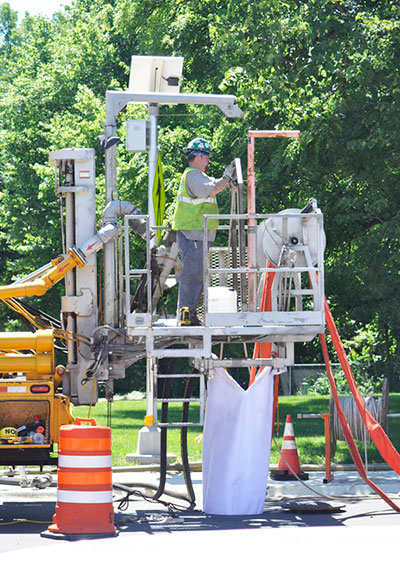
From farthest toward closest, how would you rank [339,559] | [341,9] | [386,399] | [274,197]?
1. [274,197]
2. [341,9]
3. [386,399]
4. [339,559]

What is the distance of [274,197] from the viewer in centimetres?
2078

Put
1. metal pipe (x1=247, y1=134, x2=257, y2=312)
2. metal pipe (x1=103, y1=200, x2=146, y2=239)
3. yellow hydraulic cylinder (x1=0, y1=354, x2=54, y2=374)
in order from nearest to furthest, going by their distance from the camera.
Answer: yellow hydraulic cylinder (x1=0, y1=354, x2=54, y2=374), metal pipe (x1=247, y1=134, x2=257, y2=312), metal pipe (x1=103, y1=200, x2=146, y2=239)

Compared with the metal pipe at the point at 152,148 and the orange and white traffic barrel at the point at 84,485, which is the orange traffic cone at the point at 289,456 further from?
the orange and white traffic barrel at the point at 84,485

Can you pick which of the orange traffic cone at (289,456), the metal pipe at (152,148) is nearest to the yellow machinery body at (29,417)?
the metal pipe at (152,148)

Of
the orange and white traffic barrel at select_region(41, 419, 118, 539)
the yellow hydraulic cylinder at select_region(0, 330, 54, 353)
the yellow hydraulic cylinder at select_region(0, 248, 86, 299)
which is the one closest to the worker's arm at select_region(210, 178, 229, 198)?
the yellow hydraulic cylinder at select_region(0, 248, 86, 299)

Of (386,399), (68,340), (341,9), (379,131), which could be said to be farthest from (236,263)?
(341,9)

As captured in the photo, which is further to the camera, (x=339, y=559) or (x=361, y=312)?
(x=361, y=312)

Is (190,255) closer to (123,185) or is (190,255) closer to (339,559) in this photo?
(339,559)

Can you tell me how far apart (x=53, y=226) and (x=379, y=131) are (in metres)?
20.7

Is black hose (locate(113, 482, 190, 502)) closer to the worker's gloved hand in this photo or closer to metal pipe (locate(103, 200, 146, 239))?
metal pipe (locate(103, 200, 146, 239))

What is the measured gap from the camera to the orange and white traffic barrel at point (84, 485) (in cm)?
1005

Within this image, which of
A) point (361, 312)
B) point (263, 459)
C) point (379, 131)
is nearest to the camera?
point (263, 459)

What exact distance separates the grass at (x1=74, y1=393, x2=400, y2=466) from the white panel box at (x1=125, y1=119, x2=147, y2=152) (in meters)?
5.49

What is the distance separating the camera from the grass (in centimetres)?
1759
